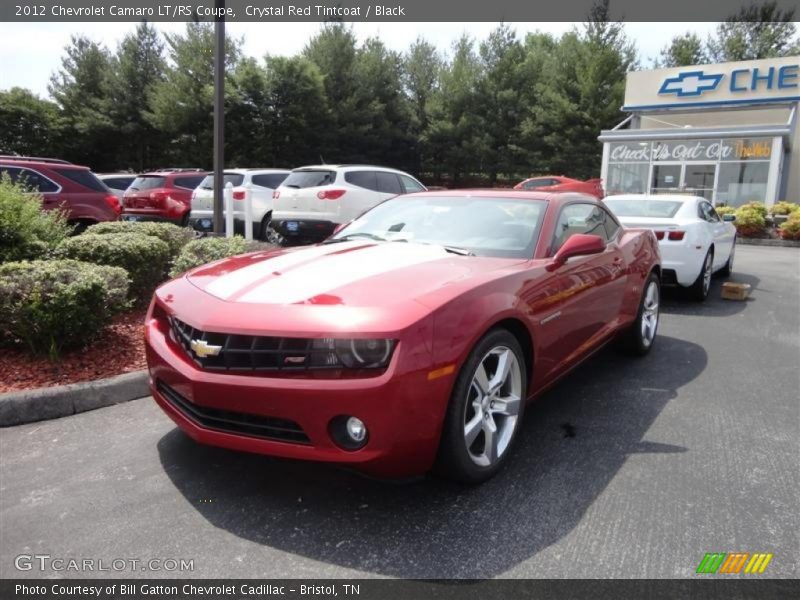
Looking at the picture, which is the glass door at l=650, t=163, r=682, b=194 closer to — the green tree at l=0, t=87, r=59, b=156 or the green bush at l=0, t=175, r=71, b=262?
the green bush at l=0, t=175, r=71, b=262

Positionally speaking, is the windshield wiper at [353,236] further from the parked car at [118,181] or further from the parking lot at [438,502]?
the parked car at [118,181]

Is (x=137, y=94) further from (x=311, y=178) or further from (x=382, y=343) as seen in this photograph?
(x=382, y=343)

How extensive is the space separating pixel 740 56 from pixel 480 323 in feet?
183

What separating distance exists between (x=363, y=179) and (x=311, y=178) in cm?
94

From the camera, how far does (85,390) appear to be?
12.8 feet

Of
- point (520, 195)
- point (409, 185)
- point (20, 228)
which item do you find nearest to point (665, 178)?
point (409, 185)

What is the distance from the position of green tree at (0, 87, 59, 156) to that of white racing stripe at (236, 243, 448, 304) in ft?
124

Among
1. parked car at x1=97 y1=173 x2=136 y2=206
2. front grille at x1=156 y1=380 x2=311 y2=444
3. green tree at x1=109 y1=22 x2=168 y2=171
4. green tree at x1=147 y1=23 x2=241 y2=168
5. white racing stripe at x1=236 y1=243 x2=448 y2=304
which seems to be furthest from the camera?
green tree at x1=109 y1=22 x2=168 y2=171

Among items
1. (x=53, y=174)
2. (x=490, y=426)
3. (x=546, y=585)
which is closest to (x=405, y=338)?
(x=490, y=426)

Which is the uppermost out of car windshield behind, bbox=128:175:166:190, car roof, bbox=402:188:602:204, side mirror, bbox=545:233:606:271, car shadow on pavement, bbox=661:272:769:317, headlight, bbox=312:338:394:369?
car roof, bbox=402:188:602:204

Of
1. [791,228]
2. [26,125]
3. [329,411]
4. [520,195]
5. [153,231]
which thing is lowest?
[791,228]

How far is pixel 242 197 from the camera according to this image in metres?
11.5

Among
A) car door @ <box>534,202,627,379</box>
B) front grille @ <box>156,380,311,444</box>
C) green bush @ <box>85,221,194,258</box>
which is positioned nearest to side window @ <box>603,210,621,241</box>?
car door @ <box>534,202,627,379</box>

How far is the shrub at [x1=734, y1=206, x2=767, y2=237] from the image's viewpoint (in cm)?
1675
